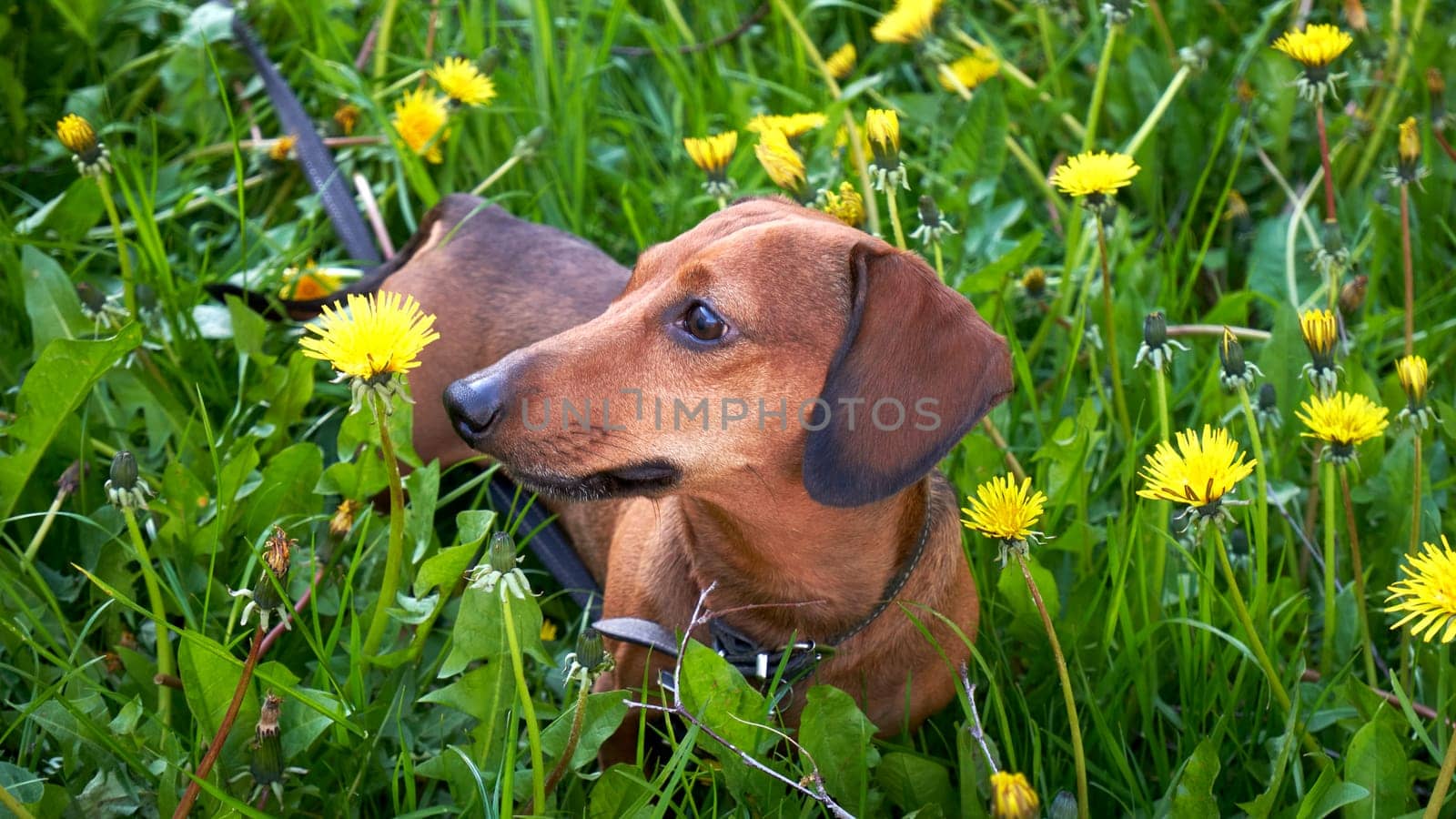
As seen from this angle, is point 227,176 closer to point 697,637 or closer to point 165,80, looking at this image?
point 165,80

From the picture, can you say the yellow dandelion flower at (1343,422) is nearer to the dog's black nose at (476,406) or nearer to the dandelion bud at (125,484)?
the dog's black nose at (476,406)

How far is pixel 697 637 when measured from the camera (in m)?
2.49

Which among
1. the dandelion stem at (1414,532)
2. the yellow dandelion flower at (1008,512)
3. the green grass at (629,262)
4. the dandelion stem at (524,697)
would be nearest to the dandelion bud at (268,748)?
the green grass at (629,262)

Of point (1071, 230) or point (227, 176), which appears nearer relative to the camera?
point (1071, 230)

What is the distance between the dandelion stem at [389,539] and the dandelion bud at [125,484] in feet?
1.25

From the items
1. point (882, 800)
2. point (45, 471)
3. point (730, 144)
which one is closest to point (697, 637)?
point (882, 800)

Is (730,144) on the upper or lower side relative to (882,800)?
upper

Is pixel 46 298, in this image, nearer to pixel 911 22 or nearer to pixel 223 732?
pixel 223 732

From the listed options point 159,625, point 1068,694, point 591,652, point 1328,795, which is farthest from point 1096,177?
point 159,625

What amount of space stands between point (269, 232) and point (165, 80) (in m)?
0.69

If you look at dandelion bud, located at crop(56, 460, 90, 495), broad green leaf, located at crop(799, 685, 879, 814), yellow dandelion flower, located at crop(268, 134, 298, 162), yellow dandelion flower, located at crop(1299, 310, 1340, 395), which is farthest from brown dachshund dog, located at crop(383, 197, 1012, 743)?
yellow dandelion flower, located at crop(268, 134, 298, 162)

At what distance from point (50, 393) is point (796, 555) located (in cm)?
145

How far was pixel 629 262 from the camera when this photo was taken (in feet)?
13.3

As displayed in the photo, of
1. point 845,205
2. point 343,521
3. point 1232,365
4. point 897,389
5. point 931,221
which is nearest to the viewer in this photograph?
point 897,389
